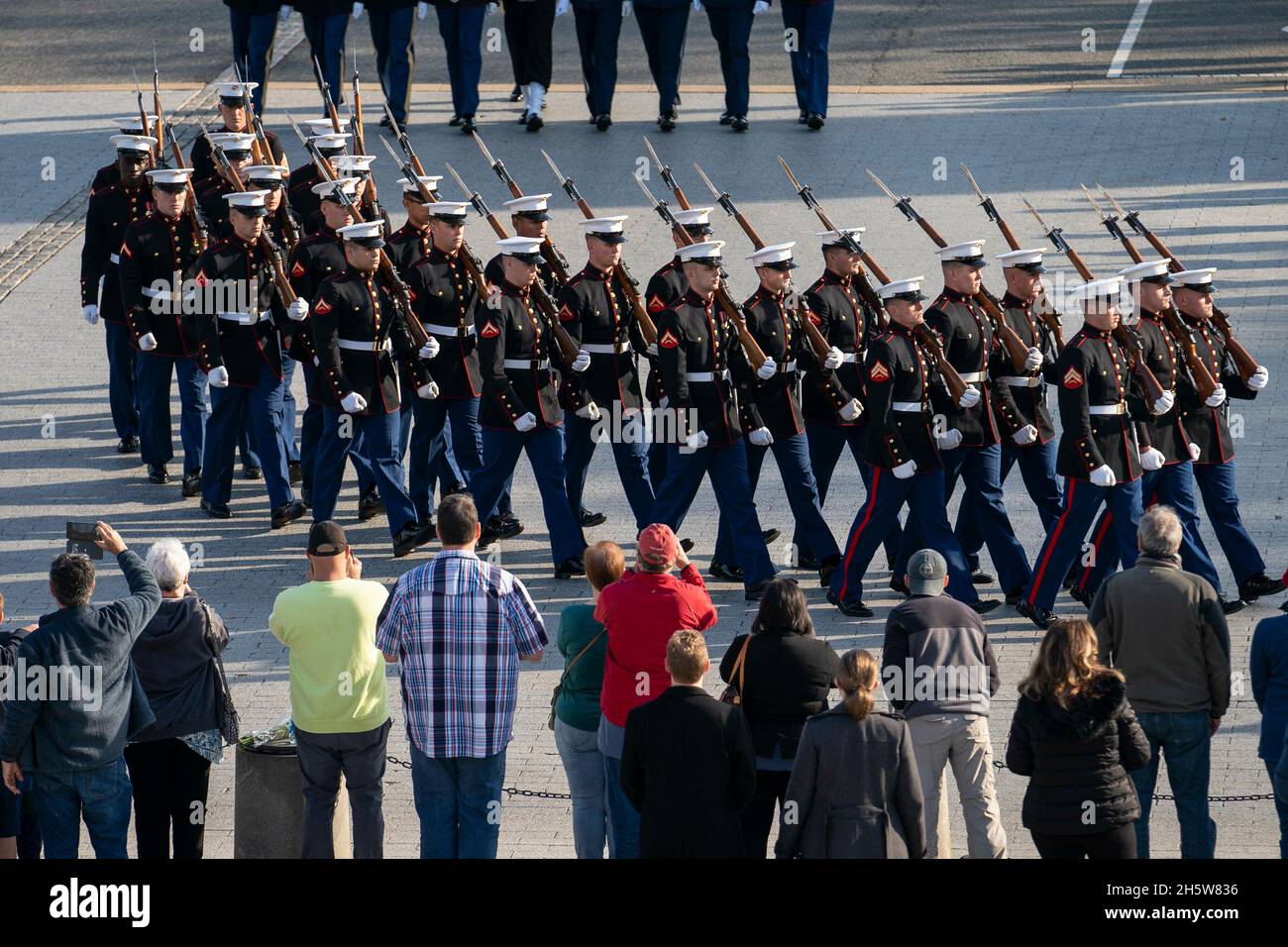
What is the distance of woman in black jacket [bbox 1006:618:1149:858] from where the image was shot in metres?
6.66

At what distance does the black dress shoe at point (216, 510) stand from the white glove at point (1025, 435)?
13.6 feet

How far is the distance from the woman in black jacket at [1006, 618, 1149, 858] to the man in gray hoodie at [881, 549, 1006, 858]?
0.59 meters

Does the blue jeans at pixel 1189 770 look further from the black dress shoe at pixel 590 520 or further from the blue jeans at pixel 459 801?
the black dress shoe at pixel 590 520

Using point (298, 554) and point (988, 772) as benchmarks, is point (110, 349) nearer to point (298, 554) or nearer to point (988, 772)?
point (298, 554)

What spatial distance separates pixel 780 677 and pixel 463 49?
11.4 meters

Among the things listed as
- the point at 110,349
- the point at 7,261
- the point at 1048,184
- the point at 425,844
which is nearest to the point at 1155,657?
the point at 425,844

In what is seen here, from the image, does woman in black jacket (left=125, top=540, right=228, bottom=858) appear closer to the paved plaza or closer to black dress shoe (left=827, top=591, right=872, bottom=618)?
the paved plaza

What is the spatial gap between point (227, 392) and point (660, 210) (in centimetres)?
245

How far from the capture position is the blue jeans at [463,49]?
17469mm

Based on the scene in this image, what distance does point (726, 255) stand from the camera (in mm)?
15406

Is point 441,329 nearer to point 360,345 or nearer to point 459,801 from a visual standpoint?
point 360,345

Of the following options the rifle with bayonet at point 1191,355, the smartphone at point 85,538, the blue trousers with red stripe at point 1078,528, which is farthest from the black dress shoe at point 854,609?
the smartphone at point 85,538

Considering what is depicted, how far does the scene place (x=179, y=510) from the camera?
459 inches

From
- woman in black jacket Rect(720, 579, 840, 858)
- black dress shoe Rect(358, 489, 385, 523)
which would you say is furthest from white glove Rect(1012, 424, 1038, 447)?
woman in black jacket Rect(720, 579, 840, 858)
